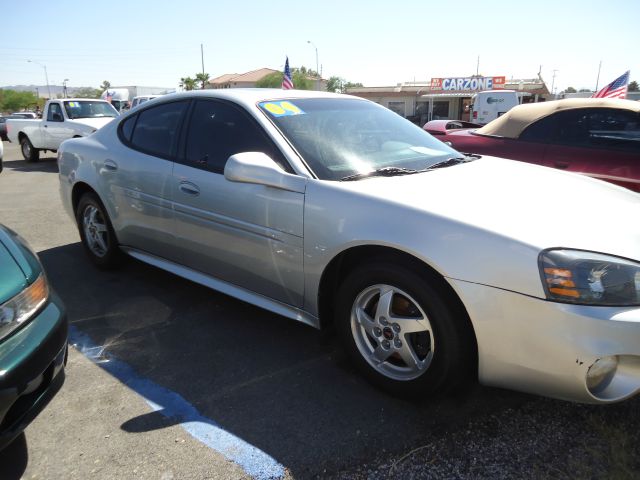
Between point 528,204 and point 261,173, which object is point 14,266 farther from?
point 528,204

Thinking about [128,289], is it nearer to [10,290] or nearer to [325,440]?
[10,290]

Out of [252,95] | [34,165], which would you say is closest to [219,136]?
[252,95]

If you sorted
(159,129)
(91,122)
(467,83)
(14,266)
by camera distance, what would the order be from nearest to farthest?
1. (14,266)
2. (159,129)
3. (91,122)
4. (467,83)

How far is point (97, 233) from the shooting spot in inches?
168

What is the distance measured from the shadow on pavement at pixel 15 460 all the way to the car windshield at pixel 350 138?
190cm

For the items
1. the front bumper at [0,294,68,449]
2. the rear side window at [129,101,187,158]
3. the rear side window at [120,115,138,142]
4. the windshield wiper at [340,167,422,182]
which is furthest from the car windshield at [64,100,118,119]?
the front bumper at [0,294,68,449]

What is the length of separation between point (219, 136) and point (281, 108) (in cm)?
45

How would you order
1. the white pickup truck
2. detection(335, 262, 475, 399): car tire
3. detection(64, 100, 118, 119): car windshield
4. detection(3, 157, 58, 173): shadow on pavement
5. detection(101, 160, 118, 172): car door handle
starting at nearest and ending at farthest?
detection(335, 262, 475, 399): car tire
detection(101, 160, 118, 172): car door handle
the white pickup truck
detection(3, 157, 58, 173): shadow on pavement
detection(64, 100, 118, 119): car windshield

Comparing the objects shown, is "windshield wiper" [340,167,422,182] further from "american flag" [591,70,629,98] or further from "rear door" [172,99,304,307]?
"american flag" [591,70,629,98]

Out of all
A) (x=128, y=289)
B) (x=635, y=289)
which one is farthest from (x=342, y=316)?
(x=128, y=289)

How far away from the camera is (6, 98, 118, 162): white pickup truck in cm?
1170

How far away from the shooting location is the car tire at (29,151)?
13414mm

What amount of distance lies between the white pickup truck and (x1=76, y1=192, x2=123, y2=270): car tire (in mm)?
7863

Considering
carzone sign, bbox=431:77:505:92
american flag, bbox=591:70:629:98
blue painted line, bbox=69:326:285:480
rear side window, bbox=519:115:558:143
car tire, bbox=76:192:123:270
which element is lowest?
blue painted line, bbox=69:326:285:480
